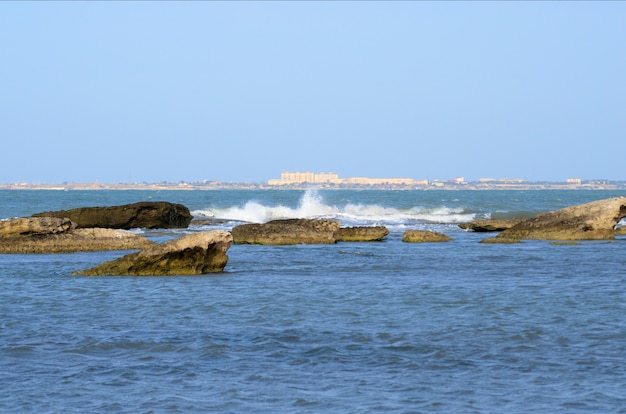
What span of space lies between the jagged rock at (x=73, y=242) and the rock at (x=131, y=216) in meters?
8.39

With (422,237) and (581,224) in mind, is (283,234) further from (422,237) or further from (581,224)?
(581,224)

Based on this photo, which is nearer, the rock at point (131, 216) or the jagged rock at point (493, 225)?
the rock at point (131, 216)

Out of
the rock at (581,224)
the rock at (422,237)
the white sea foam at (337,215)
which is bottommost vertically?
the white sea foam at (337,215)

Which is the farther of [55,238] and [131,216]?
[131,216]

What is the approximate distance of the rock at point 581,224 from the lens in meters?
30.1

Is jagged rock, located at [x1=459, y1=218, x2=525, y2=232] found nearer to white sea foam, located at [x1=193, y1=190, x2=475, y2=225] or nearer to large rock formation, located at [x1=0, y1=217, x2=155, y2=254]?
white sea foam, located at [x1=193, y1=190, x2=475, y2=225]

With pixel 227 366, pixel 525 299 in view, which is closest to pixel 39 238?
pixel 525 299

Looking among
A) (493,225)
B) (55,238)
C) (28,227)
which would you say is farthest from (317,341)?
(493,225)

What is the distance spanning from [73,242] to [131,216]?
11043 mm

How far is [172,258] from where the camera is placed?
59.9 feet

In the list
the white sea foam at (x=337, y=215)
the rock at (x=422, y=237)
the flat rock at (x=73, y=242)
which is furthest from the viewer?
the white sea foam at (x=337, y=215)

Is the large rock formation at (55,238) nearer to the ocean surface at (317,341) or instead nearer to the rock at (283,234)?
the rock at (283,234)

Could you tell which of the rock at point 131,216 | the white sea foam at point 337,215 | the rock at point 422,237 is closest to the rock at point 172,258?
the rock at point 422,237

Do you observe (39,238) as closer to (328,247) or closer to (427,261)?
(328,247)
